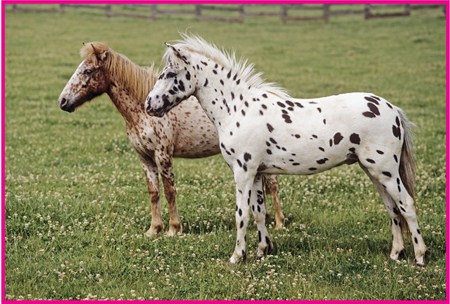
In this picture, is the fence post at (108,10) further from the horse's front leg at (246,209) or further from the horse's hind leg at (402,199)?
the horse's hind leg at (402,199)

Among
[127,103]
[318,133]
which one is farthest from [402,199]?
[127,103]

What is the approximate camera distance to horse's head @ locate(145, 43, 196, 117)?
21.6 ft

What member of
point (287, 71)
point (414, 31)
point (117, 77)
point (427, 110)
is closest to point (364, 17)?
point (414, 31)

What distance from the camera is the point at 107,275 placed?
6.54m

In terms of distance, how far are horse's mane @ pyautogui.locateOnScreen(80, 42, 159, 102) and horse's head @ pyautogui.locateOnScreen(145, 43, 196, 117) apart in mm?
1436

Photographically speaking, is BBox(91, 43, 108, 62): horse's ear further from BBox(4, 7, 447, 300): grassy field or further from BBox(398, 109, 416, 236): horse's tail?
BBox(398, 109, 416, 236): horse's tail

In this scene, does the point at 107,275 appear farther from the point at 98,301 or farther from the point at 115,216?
the point at 115,216

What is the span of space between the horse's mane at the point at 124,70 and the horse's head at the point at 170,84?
4.71ft

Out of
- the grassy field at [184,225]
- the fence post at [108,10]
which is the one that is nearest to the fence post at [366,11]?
the grassy field at [184,225]

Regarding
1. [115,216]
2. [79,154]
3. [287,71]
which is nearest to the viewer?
[115,216]

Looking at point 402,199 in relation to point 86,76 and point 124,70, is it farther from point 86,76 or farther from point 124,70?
point 86,76

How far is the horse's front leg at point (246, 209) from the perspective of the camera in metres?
6.76

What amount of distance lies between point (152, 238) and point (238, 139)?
261 centimetres

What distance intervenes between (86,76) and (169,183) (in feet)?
7.72
